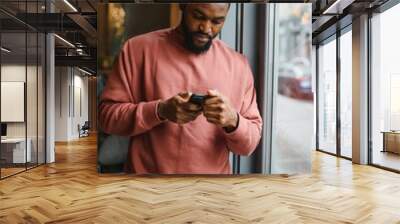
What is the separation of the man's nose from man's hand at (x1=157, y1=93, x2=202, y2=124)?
1.09 m

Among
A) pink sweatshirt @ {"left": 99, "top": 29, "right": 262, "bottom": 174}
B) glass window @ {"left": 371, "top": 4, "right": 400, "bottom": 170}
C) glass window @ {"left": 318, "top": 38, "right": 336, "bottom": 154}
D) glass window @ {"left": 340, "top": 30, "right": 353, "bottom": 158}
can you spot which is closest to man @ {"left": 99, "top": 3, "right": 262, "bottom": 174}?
pink sweatshirt @ {"left": 99, "top": 29, "right": 262, "bottom": 174}

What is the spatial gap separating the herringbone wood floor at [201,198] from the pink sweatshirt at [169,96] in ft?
1.16

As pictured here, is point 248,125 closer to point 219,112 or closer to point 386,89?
point 219,112

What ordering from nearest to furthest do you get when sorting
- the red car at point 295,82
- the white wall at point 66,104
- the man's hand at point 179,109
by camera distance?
1. the man's hand at point 179,109
2. the red car at point 295,82
3. the white wall at point 66,104

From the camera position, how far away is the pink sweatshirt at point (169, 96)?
238 inches

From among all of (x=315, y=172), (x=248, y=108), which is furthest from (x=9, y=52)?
(x=315, y=172)

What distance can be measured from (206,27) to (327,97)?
19.4 ft

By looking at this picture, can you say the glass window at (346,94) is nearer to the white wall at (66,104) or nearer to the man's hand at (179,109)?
the man's hand at (179,109)

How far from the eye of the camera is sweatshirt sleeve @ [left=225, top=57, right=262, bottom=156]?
610 cm

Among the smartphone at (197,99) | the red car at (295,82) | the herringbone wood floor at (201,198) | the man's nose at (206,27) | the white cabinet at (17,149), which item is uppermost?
the man's nose at (206,27)

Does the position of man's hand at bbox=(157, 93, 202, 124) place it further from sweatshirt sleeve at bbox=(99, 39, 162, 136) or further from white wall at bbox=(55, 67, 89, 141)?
white wall at bbox=(55, 67, 89, 141)

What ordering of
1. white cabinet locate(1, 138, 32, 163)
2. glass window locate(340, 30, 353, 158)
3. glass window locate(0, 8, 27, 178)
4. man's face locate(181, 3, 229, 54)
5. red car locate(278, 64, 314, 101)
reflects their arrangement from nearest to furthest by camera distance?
man's face locate(181, 3, 229, 54)
red car locate(278, 64, 314, 101)
glass window locate(0, 8, 27, 178)
white cabinet locate(1, 138, 32, 163)
glass window locate(340, 30, 353, 158)

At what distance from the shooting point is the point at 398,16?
7.32 meters

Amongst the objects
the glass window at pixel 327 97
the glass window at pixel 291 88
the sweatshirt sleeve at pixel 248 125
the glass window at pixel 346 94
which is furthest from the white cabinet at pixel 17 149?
the glass window at pixel 327 97
